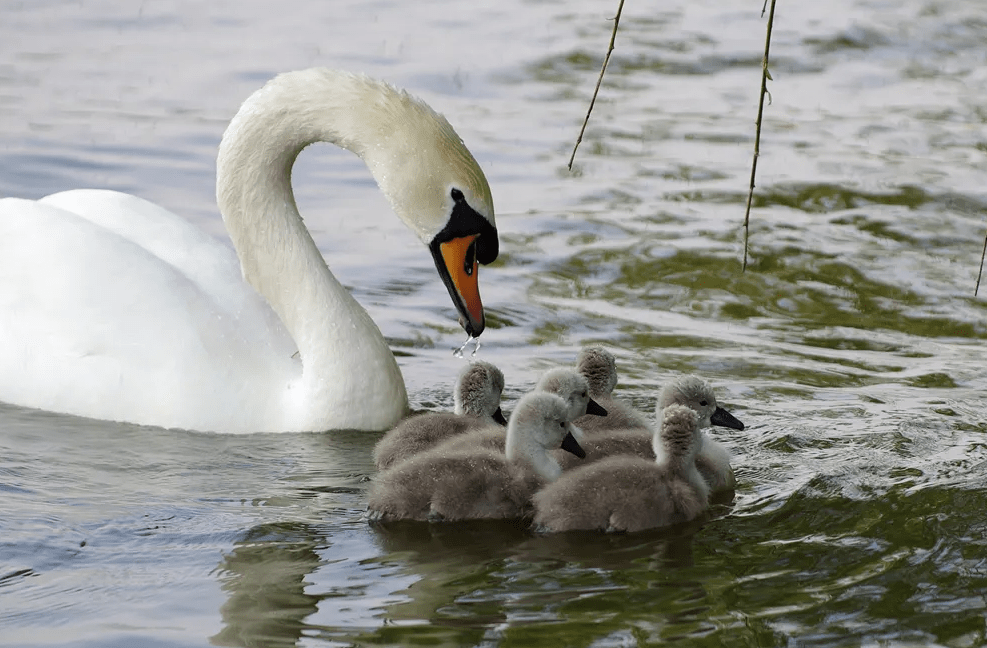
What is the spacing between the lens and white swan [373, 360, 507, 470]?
22.0ft

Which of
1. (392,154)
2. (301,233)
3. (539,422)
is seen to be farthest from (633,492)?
(301,233)

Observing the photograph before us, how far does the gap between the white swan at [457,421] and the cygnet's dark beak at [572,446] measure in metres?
0.34

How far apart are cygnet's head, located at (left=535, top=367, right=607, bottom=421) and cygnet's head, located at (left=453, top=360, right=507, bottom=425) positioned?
297 millimetres

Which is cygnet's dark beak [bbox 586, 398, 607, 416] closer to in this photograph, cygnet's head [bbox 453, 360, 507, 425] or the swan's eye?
cygnet's head [bbox 453, 360, 507, 425]

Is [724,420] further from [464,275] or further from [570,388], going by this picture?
[464,275]

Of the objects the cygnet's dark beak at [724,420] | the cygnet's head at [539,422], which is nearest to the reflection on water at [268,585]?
the cygnet's head at [539,422]

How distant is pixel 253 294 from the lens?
7848 millimetres

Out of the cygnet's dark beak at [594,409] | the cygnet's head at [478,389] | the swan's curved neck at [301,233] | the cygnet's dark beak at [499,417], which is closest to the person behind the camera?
the cygnet's dark beak at [594,409]

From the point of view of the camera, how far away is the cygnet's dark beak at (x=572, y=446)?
21.0ft

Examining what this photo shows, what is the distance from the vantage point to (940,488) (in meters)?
6.50

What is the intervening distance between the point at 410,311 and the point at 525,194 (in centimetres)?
271

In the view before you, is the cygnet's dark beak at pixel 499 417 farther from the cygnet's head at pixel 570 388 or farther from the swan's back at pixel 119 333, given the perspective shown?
the swan's back at pixel 119 333

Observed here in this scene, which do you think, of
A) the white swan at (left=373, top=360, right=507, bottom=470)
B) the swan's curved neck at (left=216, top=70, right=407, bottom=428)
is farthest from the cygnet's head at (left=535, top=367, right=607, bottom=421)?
the swan's curved neck at (left=216, top=70, right=407, bottom=428)

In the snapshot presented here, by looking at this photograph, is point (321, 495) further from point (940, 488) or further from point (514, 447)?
point (940, 488)
